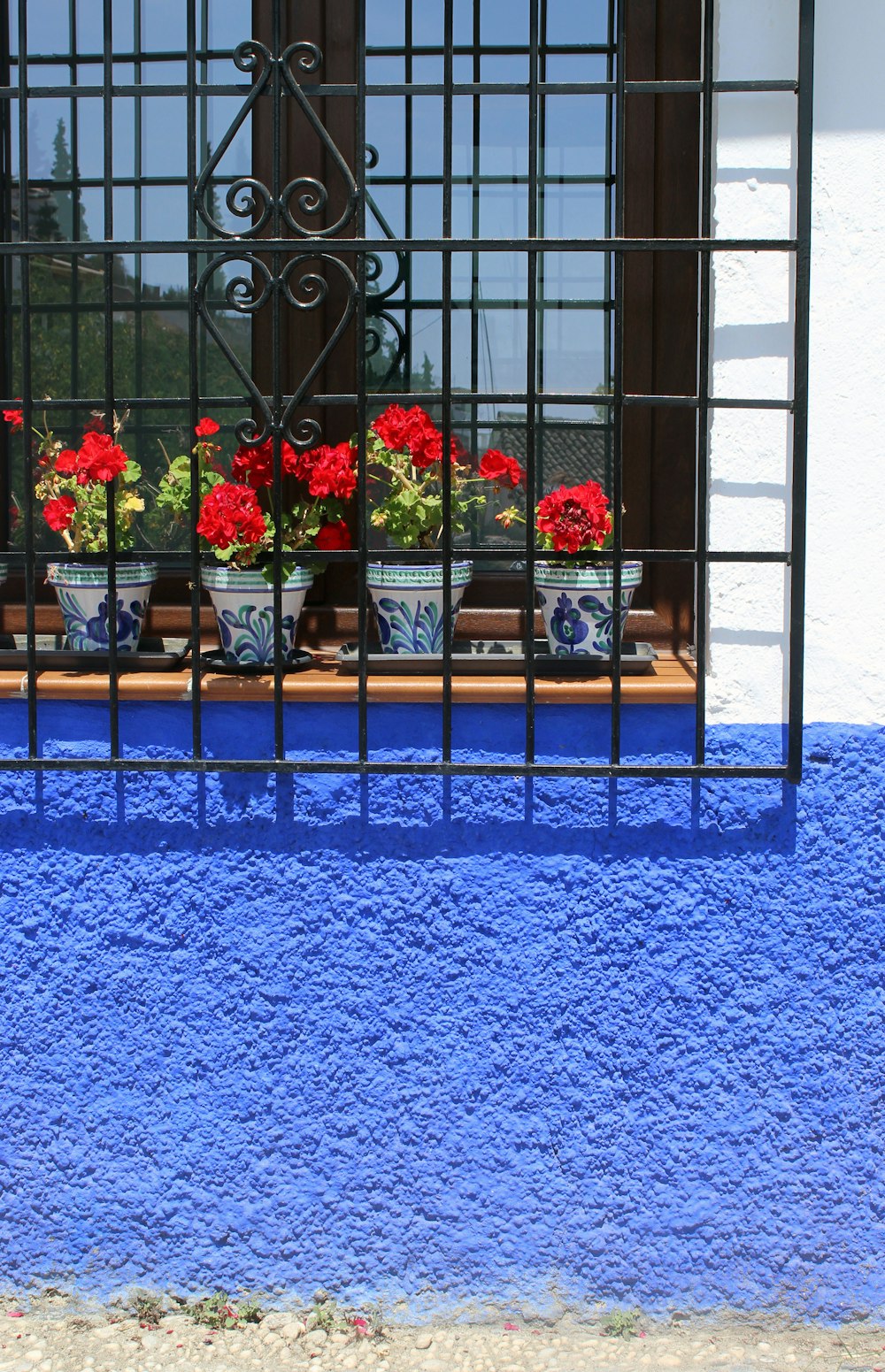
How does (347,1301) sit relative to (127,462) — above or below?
below

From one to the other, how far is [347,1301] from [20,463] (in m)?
2.04

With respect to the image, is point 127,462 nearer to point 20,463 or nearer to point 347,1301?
point 20,463

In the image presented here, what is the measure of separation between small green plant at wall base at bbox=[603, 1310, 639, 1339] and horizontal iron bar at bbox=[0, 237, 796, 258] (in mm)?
2108

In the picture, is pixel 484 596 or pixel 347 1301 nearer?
pixel 347 1301

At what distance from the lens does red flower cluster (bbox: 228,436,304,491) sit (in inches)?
106

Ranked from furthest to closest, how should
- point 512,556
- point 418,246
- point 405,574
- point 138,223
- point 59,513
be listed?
point 138,223, point 59,513, point 405,574, point 512,556, point 418,246

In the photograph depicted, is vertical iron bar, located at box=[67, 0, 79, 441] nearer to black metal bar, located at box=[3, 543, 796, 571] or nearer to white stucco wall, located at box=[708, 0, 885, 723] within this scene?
black metal bar, located at box=[3, 543, 796, 571]

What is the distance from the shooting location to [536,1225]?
2600 millimetres

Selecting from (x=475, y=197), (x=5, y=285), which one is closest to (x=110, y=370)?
(x=5, y=285)

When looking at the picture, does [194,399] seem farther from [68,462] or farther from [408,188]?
[408,188]

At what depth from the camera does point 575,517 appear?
102 inches

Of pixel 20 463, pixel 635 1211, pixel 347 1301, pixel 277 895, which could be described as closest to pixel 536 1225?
pixel 635 1211

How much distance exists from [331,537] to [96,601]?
52 cm

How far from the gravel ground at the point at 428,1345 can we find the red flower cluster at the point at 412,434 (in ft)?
5.83
